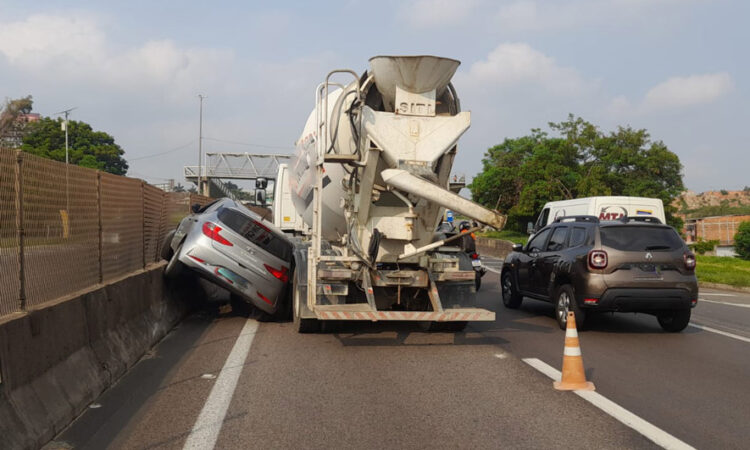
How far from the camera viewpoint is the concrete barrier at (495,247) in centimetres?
3919

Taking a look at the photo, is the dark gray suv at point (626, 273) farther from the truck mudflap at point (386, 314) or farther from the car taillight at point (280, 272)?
the car taillight at point (280, 272)

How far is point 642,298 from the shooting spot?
403 inches

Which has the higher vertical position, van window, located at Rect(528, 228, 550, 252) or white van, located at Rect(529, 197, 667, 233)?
white van, located at Rect(529, 197, 667, 233)

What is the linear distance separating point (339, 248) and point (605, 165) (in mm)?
46328

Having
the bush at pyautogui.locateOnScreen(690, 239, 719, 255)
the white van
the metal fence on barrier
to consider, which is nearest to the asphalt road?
the metal fence on barrier

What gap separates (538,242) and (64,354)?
356 inches

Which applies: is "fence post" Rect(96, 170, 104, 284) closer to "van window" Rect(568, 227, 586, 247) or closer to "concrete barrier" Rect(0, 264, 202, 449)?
"concrete barrier" Rect(0, 264, 202, 449)

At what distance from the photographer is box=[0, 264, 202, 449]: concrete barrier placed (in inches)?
198

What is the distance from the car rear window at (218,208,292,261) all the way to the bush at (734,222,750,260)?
133 ft

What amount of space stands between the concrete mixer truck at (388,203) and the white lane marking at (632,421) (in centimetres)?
245

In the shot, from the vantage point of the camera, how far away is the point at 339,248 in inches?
403

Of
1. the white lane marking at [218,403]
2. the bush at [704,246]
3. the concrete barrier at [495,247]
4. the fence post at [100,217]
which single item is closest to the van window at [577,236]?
the white lane marking at [218,403]

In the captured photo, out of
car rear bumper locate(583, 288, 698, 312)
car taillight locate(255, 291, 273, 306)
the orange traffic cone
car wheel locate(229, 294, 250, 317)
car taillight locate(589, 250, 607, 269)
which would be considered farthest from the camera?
car wheel locate(229, 294, 250, 317)

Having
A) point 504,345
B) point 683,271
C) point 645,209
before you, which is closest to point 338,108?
point 504,345
